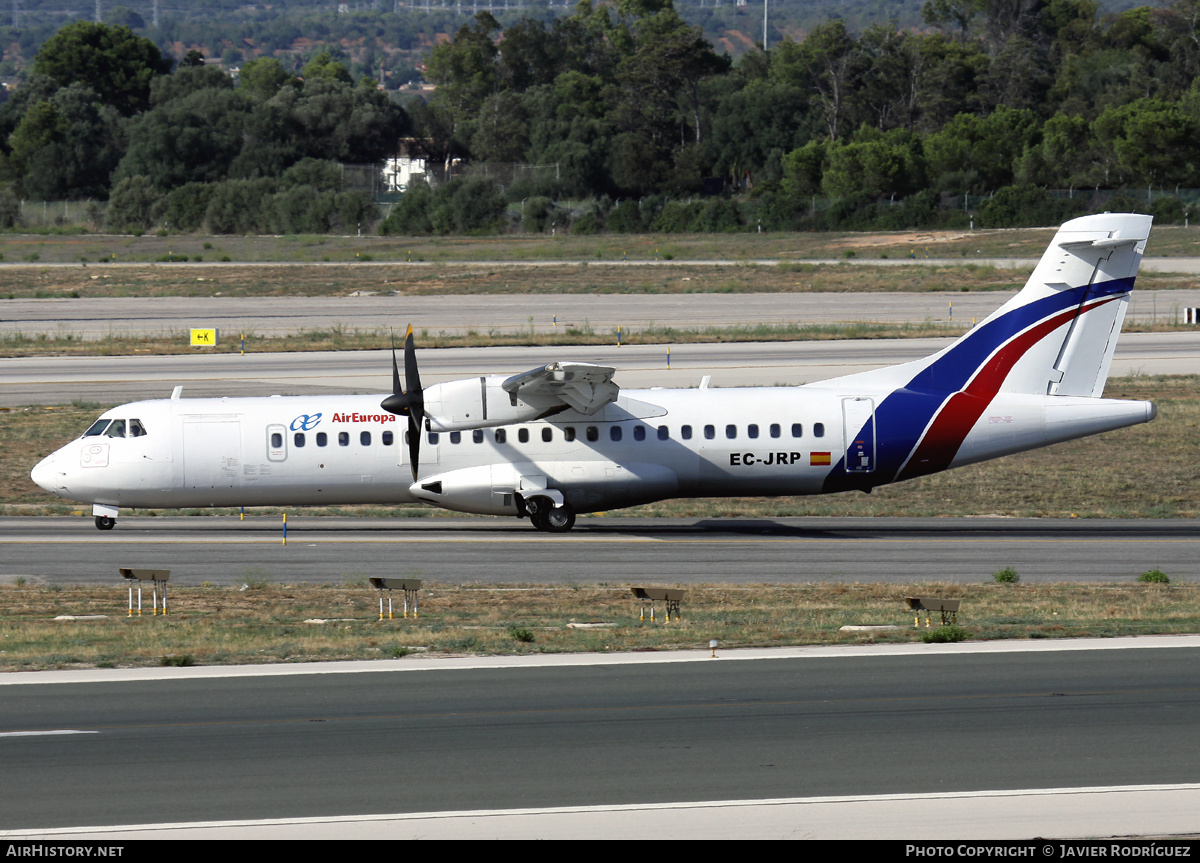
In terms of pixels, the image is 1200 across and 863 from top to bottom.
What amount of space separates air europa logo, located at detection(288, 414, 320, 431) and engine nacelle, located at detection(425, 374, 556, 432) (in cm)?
272

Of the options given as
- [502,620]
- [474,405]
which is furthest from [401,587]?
[474,405]

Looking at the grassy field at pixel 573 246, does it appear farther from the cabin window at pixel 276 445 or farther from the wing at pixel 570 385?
the cabin window at pixel 276 445

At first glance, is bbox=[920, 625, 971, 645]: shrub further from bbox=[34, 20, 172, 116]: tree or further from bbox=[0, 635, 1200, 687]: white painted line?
bbox=[34, 20, 172, 116]: tree

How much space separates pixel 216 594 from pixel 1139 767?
15041mm

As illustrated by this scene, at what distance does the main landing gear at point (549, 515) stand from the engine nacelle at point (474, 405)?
198cm

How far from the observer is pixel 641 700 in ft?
49.3

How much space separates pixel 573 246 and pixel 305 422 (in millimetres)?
72368

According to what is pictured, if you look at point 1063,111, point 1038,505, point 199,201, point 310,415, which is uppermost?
point 1063,111

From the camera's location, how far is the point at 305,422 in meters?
29.2

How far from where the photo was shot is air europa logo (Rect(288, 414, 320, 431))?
2917 cm

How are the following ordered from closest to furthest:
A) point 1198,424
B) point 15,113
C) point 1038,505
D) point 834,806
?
point 834,806 < point 1038,505 < point 1198,424 < point 15,113

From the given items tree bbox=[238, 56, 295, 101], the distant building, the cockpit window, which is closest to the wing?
the cockpit window

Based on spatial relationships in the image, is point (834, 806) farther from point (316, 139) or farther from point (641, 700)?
point (316, 139)

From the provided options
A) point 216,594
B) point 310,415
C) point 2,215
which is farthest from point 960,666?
point 2,215
